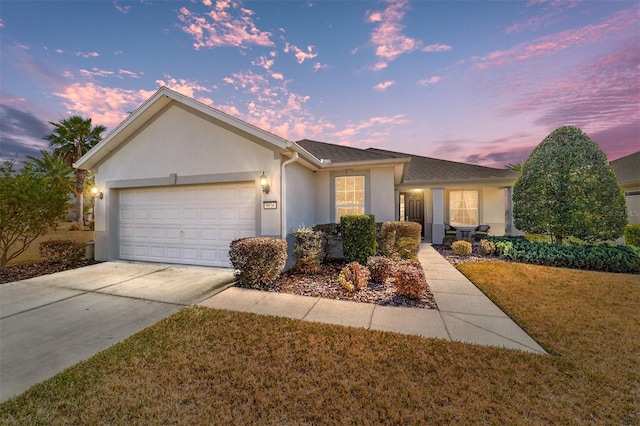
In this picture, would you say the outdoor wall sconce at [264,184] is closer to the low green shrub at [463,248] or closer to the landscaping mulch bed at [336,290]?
the landscaping mulch bed at [336,290]

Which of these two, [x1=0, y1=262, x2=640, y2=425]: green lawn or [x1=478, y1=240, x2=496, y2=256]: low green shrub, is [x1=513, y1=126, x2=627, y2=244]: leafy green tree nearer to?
[x1=478, y1=240, x2=496, y2=256]: low green shrub

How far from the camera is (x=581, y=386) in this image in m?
2.35

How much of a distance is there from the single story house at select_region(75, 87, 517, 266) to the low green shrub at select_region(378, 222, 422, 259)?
557 millimetres

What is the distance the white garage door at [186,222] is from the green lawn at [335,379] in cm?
338

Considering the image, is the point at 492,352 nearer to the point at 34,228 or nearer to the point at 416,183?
the point at 416,183

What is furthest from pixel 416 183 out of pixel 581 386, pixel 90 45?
pixel 90 45

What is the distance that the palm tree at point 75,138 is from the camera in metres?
21.7

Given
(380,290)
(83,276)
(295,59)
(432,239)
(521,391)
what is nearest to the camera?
(521,391)

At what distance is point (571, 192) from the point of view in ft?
25.2

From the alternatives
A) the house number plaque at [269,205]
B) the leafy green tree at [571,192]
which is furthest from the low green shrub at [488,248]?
the house number plaque at [269,205]

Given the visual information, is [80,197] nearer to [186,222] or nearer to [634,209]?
[186,222]

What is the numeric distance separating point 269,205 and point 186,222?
9.68 feet

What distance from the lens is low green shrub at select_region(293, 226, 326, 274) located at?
641 cm

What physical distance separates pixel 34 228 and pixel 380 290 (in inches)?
410
